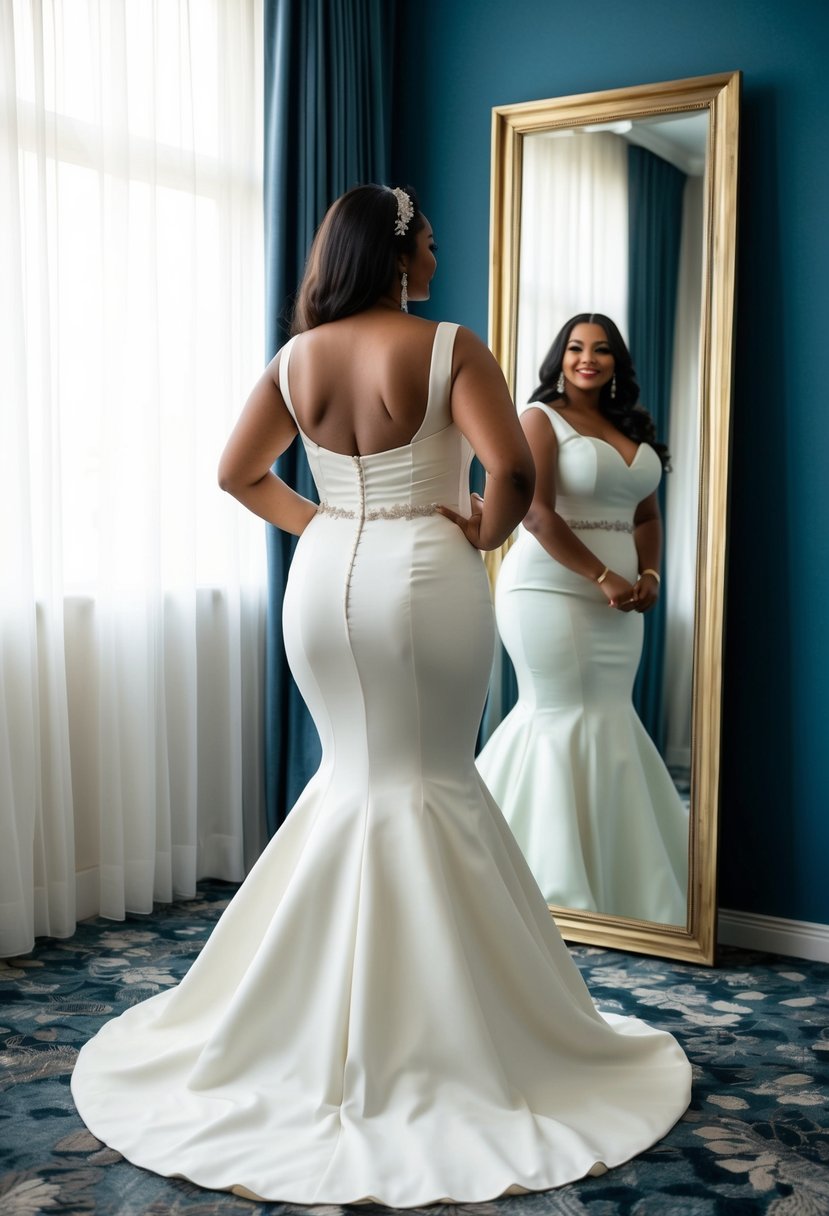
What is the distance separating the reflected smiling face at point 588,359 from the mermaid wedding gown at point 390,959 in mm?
1104

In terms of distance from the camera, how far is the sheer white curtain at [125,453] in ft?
10.1

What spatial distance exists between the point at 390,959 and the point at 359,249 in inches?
52.0

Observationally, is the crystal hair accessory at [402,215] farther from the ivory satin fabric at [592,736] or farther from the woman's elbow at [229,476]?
the ivory satin fabric at [592,736]

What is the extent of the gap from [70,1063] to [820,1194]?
1.44m

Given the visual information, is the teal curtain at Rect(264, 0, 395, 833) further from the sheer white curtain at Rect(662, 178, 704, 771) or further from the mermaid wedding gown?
the mermaid wedding gown

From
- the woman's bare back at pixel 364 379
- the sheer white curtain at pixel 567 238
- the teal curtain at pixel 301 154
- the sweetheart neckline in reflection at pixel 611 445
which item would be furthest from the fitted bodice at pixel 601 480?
the woman's bare back at pixel 364 379

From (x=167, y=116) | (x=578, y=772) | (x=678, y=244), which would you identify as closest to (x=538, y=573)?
(x=578, y=772)

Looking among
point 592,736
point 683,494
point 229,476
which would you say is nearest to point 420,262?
point 229,476

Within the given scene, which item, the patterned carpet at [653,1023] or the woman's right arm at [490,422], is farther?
the woman's right arm at [490,422]

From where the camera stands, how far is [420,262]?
2.36 m

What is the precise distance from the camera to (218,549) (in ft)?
12.2

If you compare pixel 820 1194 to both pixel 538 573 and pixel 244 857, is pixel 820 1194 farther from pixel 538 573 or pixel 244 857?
pixel 244 857

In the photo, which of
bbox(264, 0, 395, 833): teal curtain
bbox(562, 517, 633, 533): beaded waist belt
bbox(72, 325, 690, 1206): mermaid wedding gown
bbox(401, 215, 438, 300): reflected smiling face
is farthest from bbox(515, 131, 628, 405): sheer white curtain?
bbox(72, 325, 690, 1206): mermaid wedding gown

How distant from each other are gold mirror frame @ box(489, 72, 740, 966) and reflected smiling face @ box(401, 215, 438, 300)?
1.11m
